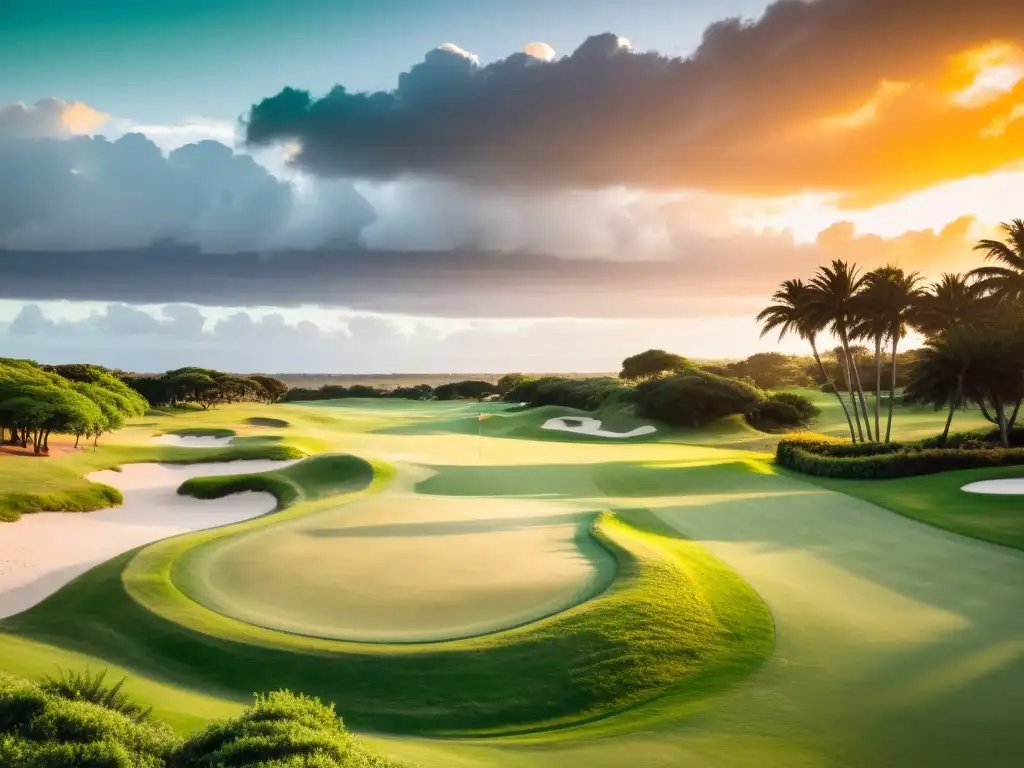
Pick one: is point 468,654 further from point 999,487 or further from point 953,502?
point 999,487

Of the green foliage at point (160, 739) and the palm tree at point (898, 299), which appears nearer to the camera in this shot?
the green foliage at point (160, 739)

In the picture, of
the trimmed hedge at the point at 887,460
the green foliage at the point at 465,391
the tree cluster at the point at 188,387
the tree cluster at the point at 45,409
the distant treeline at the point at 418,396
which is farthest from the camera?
the distant treeline at the point at 418,396

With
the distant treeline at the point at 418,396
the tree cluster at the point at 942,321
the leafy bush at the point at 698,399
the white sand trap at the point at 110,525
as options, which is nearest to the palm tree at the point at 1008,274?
the tree cluster at the point at 942,321

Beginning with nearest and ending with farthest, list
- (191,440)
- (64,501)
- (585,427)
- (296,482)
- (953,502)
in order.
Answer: (953,502), (64,501), (296,482), (191,440), (585,427)

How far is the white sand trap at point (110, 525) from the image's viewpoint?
1702cm

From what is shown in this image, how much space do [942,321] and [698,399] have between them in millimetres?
22441

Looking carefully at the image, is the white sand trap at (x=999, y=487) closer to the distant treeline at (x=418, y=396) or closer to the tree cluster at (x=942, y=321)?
the tree cluster at (x=942, y=321)

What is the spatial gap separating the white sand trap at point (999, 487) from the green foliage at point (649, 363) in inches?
2871

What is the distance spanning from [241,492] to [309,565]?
14162 mm

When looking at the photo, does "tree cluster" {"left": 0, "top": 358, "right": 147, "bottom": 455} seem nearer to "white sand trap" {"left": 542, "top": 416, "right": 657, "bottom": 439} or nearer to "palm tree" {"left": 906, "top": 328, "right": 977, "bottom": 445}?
"white sand trap" {"left": 542, "top": 416, "right": 657, "bottom": 439}

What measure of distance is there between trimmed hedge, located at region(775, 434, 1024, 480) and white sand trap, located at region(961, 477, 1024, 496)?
125 inches

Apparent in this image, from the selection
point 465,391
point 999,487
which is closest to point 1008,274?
point 999,487

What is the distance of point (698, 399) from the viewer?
205ft

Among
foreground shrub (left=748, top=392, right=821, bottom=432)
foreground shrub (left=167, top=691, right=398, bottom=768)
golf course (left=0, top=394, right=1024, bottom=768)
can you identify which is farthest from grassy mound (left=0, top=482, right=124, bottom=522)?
foreground shrub (left=748, top=392, right=821, bottom=432)
